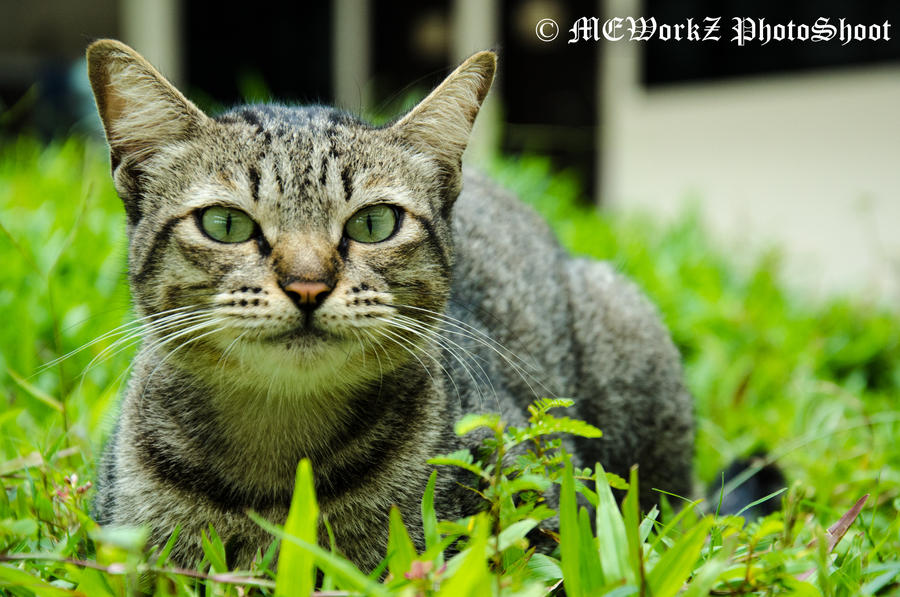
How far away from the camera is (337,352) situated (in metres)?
1.60

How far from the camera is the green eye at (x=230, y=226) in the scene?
163 cm

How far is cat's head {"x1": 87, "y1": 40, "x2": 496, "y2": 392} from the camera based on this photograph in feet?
5.08

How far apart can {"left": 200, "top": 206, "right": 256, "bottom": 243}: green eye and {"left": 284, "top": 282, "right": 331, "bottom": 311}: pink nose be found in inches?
8.0

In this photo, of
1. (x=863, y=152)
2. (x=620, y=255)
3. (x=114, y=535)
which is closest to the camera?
(x=114, y=535)

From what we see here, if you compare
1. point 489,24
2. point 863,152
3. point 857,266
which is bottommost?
point 857,266

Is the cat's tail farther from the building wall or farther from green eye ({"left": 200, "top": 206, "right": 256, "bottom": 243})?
the building wall

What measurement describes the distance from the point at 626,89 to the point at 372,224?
7180 mm

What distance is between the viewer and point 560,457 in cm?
158

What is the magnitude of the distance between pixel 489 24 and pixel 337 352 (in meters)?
8.18

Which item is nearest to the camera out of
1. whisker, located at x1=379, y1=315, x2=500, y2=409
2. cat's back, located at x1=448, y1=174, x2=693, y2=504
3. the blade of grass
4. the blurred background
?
the blade of grass

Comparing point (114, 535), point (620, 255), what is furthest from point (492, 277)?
point (620, 255)

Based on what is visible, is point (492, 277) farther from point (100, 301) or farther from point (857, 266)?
Answer: point (857, 266)

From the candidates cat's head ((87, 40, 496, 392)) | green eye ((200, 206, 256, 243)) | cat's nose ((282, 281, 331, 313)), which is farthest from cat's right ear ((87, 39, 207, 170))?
cat's nose ((282, 281, 331, 313))

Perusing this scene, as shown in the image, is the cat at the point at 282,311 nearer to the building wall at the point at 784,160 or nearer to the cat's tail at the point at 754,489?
the cat's tail at the point at 754,489
